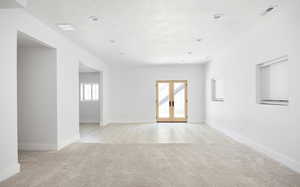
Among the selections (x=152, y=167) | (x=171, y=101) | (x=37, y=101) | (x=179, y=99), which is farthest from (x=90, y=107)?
(x=152, y=167)

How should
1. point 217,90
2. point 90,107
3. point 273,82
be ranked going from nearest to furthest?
1. point 273,82
2. point 217,90
3. point 90,107

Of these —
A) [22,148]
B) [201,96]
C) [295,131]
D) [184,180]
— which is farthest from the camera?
[201,96]

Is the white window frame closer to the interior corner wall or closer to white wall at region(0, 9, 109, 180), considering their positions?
white wall at region(0, 9, 109, 180)

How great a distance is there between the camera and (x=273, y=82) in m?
4.35

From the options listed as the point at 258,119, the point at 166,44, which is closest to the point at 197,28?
the point at 166,44

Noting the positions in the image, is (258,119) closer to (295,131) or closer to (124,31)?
(295,131)

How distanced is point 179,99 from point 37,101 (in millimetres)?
6772

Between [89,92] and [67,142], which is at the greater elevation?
[89,92]

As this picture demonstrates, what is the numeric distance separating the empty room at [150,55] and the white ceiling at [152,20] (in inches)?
0.9

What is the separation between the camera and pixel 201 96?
10.0 meters

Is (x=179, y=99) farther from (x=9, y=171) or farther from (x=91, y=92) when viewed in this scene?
(x=9, y=171)

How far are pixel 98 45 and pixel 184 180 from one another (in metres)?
4.57

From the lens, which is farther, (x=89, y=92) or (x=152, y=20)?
(x=89, y=92)

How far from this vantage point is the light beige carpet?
299cm
